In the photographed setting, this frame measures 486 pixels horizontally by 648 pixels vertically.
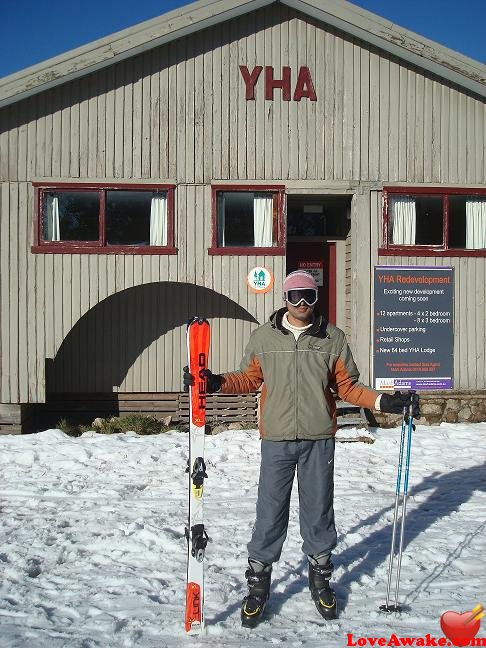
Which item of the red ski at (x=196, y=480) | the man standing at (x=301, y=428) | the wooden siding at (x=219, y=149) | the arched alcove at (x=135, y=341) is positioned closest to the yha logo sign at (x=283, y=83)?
the wooden siding at (x=219, y=149)

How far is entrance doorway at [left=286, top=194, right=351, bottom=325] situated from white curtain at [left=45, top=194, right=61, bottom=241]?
3.57 metres

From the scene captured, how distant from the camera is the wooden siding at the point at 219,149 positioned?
898cm

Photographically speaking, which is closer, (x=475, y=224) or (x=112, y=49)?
(x=112, y=49)

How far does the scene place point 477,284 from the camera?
31.4ft

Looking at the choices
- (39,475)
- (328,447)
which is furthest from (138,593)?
(39,475)

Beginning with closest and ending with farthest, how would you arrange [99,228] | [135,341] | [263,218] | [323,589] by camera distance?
1. [323,589]
2. [99,228]
3. [263,218]
4. [135,341]

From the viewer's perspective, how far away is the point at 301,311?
4039mm

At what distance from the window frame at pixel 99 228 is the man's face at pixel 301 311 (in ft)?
17.4

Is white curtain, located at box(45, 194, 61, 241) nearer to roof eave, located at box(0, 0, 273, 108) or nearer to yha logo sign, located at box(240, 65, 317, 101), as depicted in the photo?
roof eave, located at box(0, 0, 273, 108)

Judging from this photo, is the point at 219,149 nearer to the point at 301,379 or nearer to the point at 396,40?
the point at 396,40

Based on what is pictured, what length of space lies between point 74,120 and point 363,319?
498 cm

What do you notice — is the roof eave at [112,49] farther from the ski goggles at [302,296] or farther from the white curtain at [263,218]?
the ski goggles at [302,296]

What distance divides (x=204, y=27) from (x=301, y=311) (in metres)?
6.45

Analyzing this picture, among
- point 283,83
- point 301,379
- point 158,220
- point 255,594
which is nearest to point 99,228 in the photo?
point 158,220
